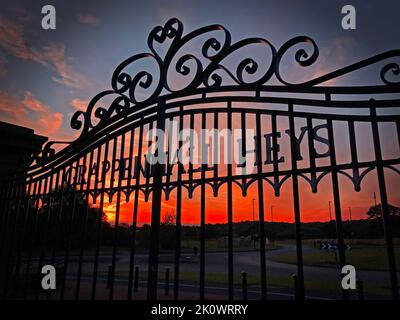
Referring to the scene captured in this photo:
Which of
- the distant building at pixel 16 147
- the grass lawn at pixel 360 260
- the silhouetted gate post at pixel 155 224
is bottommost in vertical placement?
the grass lawn at pixel 360 260

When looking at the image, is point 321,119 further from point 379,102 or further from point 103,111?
point 103,111

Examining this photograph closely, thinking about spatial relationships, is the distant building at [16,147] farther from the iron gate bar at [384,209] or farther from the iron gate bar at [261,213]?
the iron gate bar at [384,209]

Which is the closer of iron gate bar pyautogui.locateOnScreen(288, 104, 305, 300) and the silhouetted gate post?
iron gate bar pyautogui.locateOnScreen(288, 104, 305, 300)

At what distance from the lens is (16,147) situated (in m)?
4.40

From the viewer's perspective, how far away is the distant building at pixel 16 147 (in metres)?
4.25

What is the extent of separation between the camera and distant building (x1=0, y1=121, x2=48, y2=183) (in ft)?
13.9

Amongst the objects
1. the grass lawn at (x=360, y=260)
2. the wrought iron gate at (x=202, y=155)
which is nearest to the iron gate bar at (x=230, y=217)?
the wrought iron gate at (x=202, y=155)

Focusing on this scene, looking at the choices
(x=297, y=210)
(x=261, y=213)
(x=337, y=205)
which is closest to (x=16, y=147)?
(x=261, y=213)

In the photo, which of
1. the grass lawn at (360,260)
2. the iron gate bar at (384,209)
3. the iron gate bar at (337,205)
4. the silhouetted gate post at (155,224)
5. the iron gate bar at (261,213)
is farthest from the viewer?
the grass lawn at (360,260)

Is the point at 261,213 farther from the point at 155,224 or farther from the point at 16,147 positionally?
the point at 16,147

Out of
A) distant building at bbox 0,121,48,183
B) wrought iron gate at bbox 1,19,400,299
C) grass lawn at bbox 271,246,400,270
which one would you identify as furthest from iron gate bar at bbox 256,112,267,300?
grass lawn at bbox 271,246,400,270

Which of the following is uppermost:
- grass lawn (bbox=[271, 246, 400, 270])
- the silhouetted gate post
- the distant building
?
the distant building

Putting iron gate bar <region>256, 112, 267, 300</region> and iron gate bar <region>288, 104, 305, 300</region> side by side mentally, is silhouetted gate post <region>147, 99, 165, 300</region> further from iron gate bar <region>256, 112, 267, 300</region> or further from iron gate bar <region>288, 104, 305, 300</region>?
iron gate bar <region>288, 104, 305, 300</region>
